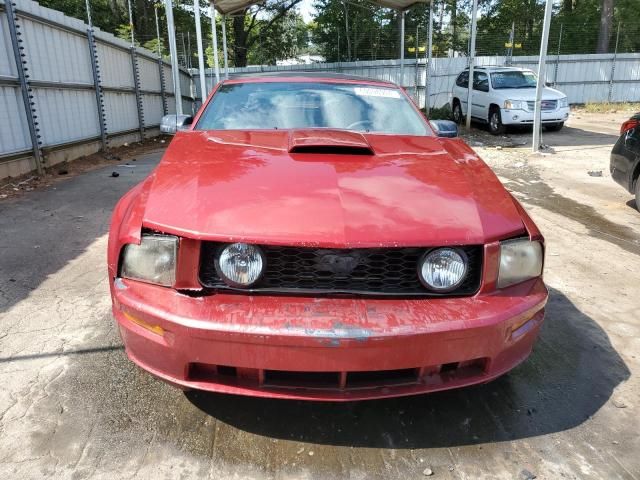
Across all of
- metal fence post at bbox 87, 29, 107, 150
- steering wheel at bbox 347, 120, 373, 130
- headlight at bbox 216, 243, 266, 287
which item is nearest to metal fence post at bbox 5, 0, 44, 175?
metal fence post at bbox 87, 29, 107, 150

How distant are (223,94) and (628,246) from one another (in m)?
3.96

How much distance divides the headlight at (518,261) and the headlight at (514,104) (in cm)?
Result: 1172

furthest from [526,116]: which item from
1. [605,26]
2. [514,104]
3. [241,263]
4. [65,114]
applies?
[605,26]

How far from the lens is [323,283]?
6.28ft

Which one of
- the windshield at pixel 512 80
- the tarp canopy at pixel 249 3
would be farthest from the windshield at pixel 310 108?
the tarp canopy at pixel 249 3

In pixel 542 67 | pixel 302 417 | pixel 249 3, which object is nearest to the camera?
pixel 302 417

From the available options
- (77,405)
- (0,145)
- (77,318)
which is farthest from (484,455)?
(0,145)

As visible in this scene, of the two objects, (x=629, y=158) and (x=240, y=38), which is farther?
(x=240, y=38)

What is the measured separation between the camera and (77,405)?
221cm

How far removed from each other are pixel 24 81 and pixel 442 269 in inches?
296

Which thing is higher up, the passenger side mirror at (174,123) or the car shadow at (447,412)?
the passenger side mirror at (174,123)

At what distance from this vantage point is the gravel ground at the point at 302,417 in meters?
1.89

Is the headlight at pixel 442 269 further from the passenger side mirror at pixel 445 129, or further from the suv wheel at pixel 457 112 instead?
the suv wheel at pixel 457 112

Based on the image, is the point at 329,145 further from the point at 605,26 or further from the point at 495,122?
the point at 605,26
